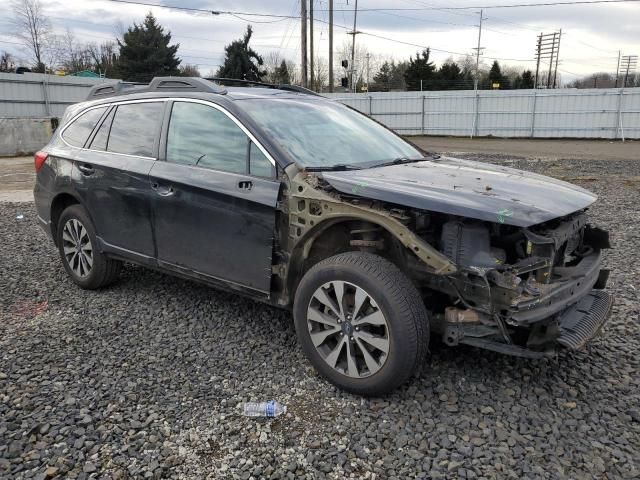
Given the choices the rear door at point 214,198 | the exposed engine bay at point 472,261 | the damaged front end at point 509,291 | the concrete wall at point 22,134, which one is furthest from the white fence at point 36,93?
the damaged front end at point 509,291

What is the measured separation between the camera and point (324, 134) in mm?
3896

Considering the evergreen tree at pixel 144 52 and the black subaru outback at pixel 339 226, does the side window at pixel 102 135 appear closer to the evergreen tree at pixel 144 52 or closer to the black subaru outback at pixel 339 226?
the black subaru outback at pixel 339 226

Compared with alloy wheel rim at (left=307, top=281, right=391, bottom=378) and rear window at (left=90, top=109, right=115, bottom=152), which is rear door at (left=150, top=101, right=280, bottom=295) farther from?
rear window at (left=90, top=109, right=115, bottom=152)

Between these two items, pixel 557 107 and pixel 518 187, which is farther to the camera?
pixel 557 107

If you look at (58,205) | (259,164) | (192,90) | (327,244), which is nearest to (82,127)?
(58,205)

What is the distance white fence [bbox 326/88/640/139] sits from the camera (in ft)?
78.1

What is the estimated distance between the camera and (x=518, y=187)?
3.26m

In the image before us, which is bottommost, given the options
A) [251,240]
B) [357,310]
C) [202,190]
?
[357,310]

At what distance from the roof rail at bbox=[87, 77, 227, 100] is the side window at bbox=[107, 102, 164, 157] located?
18 centimetres

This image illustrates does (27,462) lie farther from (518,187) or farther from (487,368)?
(518,187)

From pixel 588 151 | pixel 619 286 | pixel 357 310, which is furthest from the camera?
pixel 588 151

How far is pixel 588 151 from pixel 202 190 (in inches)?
759

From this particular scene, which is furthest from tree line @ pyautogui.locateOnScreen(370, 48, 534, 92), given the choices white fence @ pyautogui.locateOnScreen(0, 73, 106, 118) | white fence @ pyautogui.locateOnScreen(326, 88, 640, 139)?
white fence @ pyautogui.locateOnScreen(0, 73, 106, 118)

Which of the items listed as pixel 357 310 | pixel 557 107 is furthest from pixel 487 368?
pixel 557 107
